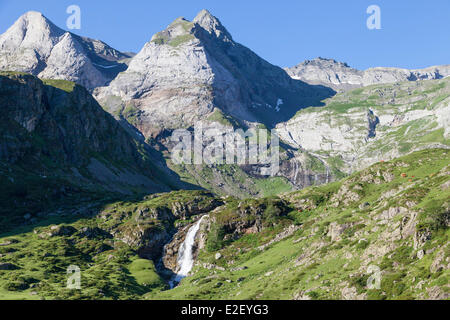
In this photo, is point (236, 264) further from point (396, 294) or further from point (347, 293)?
point (396, 294)

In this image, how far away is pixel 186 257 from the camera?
179125 millimetres

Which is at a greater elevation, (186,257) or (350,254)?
(350,254)

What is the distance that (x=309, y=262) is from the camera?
109125mm

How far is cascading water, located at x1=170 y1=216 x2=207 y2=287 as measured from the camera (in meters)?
167

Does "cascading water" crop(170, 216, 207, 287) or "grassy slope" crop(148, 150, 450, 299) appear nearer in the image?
"grassy slope" crop(148, 150, 450, 299)

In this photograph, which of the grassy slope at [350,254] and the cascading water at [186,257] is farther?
the cascading water at [186,257]

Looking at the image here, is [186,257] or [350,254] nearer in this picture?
[350,254]

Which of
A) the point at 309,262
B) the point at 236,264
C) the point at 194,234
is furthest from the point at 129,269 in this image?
the point at 309,262

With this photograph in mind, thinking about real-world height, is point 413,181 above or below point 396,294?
above

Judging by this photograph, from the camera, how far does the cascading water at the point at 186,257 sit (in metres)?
167
